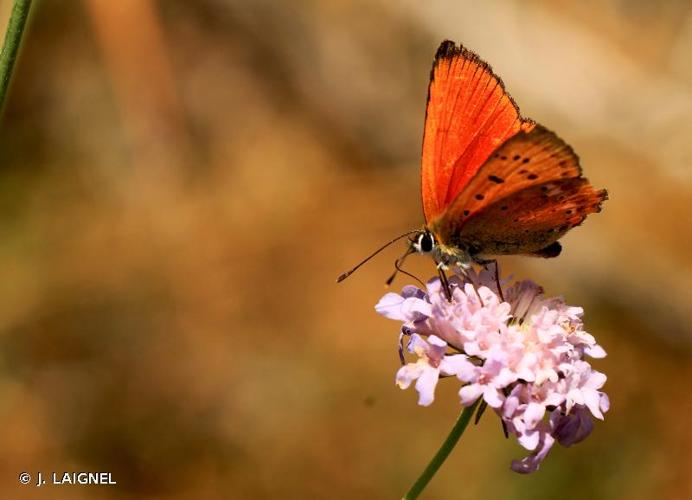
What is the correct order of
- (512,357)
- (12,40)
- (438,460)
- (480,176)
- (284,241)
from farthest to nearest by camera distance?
1. (284,241)
2. (480,176)
3. (512,357)
4. (438,460)
5. (12,40)

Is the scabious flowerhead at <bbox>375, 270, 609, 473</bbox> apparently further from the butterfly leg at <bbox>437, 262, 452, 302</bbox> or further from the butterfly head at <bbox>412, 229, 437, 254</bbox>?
the butterfly head at <bbox>412, 229, 437, 254</bbox>

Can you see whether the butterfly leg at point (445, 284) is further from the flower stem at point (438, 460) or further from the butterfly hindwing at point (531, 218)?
the flower stem at point (438, 460)

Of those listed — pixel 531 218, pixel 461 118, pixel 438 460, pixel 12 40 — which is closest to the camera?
pixel 12 40

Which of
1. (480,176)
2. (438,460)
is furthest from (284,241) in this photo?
(438,460)

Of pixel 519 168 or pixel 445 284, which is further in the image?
pixel 445 284

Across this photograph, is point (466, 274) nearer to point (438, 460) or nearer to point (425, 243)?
point (425, 243)

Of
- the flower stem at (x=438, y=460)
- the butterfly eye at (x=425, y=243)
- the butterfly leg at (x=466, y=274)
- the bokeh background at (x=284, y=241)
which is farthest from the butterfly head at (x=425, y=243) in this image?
the bokeh background at (x=284, y=241)
